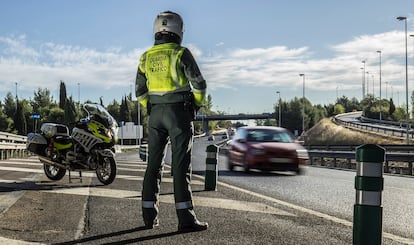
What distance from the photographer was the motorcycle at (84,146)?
888 centimetres

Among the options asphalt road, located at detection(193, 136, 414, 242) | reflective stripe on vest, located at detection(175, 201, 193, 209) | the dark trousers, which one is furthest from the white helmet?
asphalt road, located at detection(193, 136, 414, 242)

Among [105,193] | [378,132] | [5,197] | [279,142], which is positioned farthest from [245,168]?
[378,132]

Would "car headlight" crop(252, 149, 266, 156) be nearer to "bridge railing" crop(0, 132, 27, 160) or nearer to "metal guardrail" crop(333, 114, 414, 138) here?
"bridge railing" crop(0, 132, 27, 160)

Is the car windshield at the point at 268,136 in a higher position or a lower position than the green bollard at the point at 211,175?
higher

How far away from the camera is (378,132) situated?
189 feet

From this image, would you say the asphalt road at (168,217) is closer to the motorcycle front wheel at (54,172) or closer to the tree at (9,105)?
the motorcycle front wheel at (54,172)

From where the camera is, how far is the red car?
1459 centimetres

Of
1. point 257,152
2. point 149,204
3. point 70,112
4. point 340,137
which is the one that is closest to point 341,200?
point 149,204

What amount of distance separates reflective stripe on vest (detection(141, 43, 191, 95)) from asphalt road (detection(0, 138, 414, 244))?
4.43ft

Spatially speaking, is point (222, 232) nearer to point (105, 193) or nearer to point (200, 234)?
point (200, 234)

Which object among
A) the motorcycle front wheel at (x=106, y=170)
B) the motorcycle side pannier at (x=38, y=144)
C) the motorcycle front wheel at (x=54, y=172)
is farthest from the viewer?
the motorcycle front wheel at (x=54, y=172)

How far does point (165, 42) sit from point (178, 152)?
3.62 ft

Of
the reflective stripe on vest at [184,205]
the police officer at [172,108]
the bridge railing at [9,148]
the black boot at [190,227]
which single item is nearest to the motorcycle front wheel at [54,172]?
the police officer at [172,108]

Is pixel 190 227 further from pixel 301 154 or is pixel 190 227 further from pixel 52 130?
pixel 301 154
